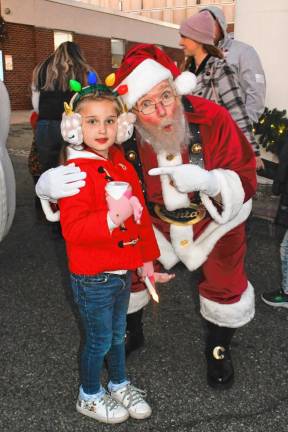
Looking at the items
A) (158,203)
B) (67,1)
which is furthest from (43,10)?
(158,203)

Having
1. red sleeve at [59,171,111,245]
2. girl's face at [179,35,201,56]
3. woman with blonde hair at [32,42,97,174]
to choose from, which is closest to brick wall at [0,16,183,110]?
woman with blonde hair at [32,42,97,174]

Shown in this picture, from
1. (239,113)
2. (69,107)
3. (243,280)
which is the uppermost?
(69,107)

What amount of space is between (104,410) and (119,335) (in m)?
0.35

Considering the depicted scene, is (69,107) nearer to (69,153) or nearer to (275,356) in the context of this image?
(69,153)

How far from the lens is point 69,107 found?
1.90m

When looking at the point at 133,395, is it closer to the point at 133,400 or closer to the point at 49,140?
the point at 133,400

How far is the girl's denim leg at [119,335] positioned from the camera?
210cm

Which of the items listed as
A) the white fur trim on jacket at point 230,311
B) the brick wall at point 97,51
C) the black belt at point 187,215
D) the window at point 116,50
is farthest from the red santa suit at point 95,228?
the window at point 116,50

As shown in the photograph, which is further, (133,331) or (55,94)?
(55,94)

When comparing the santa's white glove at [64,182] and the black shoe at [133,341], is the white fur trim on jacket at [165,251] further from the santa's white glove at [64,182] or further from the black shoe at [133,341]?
the santa's white glove at [64,182]

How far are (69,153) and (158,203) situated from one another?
1.91 feet

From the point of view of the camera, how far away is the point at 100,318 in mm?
1993

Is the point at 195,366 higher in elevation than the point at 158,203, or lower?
lower

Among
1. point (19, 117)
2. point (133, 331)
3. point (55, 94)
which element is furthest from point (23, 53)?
point (133, 331)
